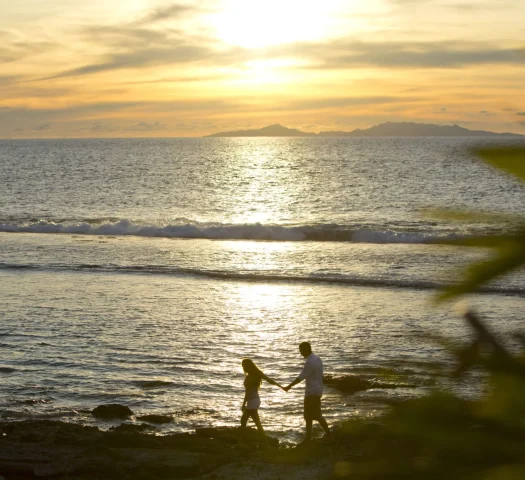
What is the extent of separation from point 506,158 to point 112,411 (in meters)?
13.4

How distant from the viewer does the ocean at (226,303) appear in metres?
1.08

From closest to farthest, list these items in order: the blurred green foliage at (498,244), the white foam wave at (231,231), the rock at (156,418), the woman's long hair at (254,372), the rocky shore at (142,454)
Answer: the blurred green foliage at (498,244) < the rocky shore at (142,454) < the woman's long hair at (254,372) < the rock at (156,418) < the white foam wave at (231,231)

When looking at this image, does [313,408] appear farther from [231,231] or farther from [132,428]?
[231,231]

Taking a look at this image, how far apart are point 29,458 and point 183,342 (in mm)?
7816

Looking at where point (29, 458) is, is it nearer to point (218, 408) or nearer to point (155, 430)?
point (155, 430)

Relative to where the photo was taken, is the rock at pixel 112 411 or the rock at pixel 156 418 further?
the rock at pixel 112 411

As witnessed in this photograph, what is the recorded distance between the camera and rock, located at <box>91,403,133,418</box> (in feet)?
43.8

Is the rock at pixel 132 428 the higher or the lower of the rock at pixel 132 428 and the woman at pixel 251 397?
the lower

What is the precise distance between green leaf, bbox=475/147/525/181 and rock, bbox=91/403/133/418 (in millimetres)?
13288

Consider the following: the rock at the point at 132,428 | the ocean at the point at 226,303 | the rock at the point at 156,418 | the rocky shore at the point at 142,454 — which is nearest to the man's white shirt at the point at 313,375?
the ocean at the point at 226,303

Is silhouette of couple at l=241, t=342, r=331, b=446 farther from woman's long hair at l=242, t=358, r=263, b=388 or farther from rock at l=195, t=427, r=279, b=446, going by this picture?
rock at l=195, t=427, r=279, b=446

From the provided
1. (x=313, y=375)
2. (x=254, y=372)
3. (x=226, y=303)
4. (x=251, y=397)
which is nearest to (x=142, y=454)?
(x=251, y=397)

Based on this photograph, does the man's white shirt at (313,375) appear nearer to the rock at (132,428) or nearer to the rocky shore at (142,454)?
the rocky shore at (142,454)

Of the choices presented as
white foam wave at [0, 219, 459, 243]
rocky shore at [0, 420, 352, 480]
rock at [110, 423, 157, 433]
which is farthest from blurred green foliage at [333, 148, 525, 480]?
white foam wave at [0, 219, 459, 243]
